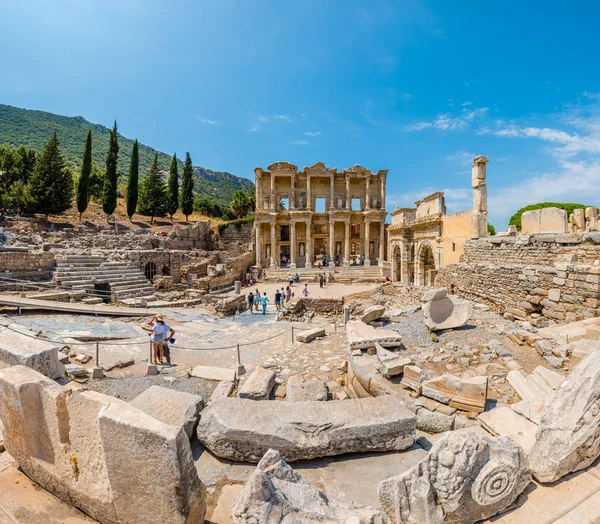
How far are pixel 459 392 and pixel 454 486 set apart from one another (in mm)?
2418

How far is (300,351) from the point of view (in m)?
8.34

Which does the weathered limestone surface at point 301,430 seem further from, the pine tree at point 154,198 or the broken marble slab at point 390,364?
the pine tree at point 154,198

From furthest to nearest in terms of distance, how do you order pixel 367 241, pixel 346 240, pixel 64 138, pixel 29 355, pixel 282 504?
1. pixel 64 138
2. pixel 346 240
3. pixel 367 241
4. pixel 29 355
5. pixel 282 504

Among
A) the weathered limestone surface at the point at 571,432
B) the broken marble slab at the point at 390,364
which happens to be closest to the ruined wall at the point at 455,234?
the broken marble slab at the point at 390,364

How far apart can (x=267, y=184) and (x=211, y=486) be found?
121 feet

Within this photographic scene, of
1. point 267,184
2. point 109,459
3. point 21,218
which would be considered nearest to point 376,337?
point 109,459

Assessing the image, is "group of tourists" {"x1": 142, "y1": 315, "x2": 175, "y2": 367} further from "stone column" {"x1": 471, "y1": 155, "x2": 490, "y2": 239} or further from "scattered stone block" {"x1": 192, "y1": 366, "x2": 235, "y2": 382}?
"stone column" {"x1": 471, "y1": 155, "x2": 490, "y2": 239}

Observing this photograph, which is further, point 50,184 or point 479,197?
point 50,184

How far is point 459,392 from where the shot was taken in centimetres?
441

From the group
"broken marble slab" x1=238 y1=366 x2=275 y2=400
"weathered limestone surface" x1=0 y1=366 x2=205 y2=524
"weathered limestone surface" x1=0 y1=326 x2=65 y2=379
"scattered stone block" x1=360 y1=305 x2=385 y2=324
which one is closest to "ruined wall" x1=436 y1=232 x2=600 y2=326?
"scattered stone block" x1=360 y1=305 x2=385 y2=324

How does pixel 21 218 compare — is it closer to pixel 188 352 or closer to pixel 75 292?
pixel 75 292

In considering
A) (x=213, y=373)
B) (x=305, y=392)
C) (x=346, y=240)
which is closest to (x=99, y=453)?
(x=305, y=392)

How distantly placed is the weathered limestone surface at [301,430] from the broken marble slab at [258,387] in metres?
1.15

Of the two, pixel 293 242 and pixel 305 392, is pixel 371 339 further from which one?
pixel 293 242
